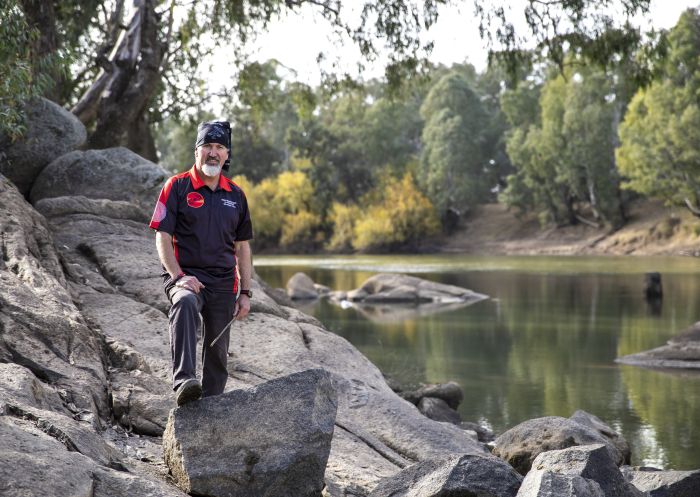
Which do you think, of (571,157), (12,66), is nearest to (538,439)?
(12,66)

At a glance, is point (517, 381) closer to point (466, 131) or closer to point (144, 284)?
point (144, 284)

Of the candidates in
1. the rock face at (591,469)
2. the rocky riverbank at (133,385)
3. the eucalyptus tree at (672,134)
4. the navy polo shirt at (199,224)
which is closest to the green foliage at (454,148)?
the eucalyptus tree at (672,134)

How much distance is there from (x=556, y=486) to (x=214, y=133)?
2.66 metres

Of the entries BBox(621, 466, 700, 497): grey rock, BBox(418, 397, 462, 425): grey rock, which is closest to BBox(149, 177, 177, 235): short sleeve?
BBox(621, 466, 700, 497): grey rock

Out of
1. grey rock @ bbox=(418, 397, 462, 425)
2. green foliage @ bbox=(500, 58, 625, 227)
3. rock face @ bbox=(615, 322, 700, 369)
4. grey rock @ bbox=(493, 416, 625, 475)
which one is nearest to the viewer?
grey rock @ bbox=(493, 416, 625, 475)

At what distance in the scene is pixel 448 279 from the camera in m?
36.4

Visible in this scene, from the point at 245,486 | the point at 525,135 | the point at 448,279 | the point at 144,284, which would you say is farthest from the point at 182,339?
the point at 525,135

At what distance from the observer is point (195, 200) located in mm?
5477

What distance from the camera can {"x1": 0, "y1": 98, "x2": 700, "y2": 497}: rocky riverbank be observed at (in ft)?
16.1

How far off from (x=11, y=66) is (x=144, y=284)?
2845mm

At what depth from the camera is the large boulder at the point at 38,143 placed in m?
12.4

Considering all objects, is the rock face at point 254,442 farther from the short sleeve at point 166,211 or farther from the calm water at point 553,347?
the calm water at point 553,347

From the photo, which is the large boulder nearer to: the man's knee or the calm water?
the calm water

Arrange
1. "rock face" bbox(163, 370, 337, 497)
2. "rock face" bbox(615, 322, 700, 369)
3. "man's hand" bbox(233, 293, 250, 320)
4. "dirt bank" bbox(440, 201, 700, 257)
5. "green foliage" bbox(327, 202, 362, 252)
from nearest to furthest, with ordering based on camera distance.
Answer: "rock face" bbox(163, 370, 337, 497)
"man's hand" bbox(233, 293, 250, 320)
"rock face" bbox(615, 322, 700, 369)
"dirt bank" bbox(440, 201, 700, 257)
"green foliage" bbox(327, 202, 362, 252)
